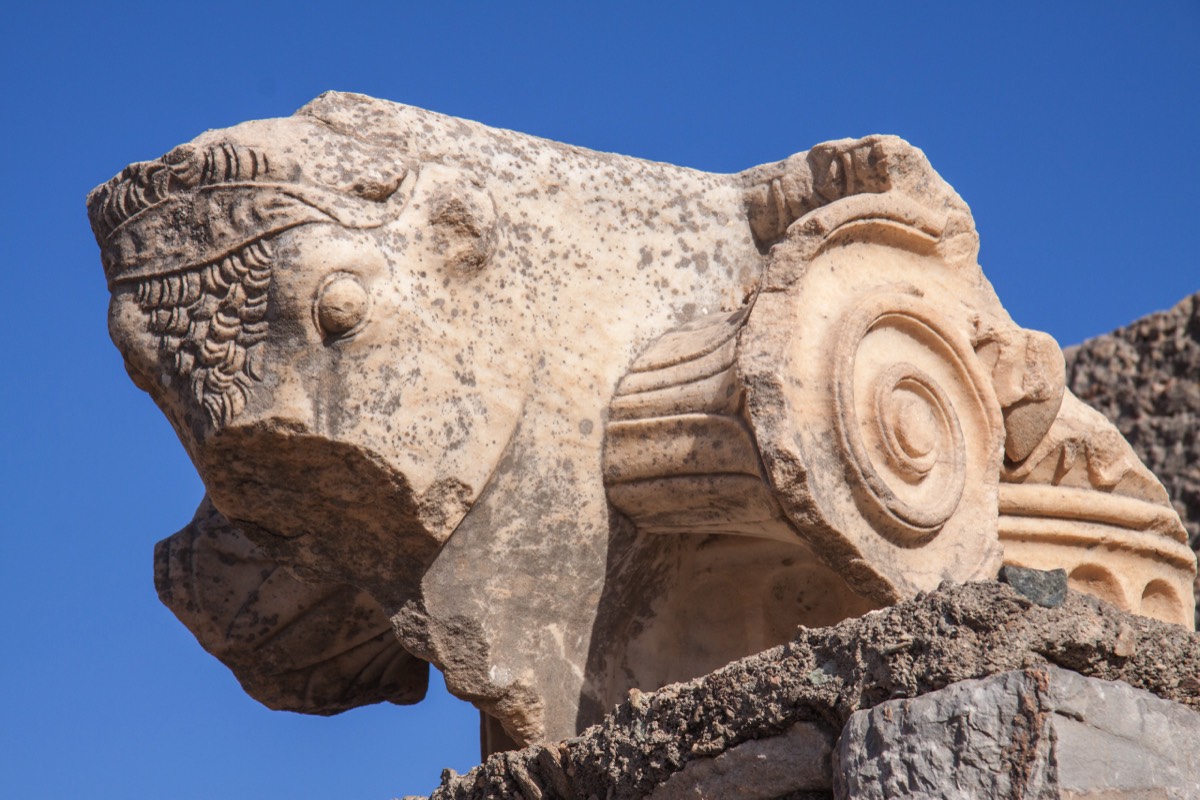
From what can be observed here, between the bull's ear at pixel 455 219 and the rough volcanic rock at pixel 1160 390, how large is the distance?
11.7 feet

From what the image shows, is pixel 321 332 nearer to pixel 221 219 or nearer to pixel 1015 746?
pixel 221 219

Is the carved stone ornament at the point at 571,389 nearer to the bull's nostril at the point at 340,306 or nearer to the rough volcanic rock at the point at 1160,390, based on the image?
the bull's nostril at the point at 340,306

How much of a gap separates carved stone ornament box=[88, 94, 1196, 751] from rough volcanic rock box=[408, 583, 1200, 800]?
43cm

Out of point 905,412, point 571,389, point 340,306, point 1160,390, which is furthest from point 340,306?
point 1160,390

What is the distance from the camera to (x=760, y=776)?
2.84m

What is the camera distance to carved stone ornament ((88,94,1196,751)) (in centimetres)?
329

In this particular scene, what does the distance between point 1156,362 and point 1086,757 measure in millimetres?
4067

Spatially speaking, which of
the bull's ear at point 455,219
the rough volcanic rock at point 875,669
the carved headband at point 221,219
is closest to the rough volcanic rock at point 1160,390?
the rough volcanic rock at point 875,669

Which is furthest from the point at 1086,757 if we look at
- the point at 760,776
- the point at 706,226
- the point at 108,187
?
the point at 108,187

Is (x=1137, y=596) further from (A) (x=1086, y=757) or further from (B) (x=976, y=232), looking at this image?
(A) (x=1086, y=757)

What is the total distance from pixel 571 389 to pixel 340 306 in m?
0.56

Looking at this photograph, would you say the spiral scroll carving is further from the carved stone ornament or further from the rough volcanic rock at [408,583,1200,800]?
the rough volcanic rock at [408,583,1200,800]

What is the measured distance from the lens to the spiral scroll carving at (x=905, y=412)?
10.9 feet

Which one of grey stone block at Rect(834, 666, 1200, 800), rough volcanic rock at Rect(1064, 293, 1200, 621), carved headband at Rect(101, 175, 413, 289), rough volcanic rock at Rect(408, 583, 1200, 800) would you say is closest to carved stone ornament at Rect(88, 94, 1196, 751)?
carved headband at Rect(101, 175, 413, 289)
